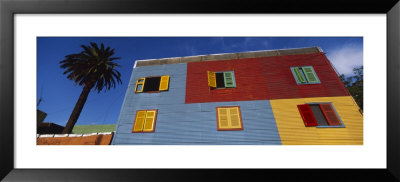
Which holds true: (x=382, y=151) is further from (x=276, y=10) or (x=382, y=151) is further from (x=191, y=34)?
(x=191, y=34)

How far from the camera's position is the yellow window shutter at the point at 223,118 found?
6.31m

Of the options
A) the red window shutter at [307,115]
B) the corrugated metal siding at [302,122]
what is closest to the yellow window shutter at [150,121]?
the corrugated metal siding at [302,122]

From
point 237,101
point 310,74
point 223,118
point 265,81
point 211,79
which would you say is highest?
point 310,74

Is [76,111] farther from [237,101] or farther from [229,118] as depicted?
[237,101]

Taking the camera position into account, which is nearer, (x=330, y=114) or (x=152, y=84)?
(x=330, y=114)

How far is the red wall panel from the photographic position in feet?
23.2

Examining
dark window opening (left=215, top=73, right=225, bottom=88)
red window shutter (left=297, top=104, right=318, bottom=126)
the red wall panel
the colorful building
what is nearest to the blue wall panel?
the colorful building

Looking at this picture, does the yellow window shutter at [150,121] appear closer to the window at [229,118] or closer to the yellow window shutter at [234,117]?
the window at [229,118]

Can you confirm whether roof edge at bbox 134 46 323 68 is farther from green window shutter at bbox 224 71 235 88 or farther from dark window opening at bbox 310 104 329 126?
dark window opening at bbox 310 104 329 126

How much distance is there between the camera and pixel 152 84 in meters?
8.35

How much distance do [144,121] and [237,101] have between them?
10.8 feet

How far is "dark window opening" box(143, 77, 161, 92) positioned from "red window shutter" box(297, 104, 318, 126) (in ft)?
17.5

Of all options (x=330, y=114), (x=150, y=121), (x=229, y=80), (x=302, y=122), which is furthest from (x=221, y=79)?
(x=330, y=114)

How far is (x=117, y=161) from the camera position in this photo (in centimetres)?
242
